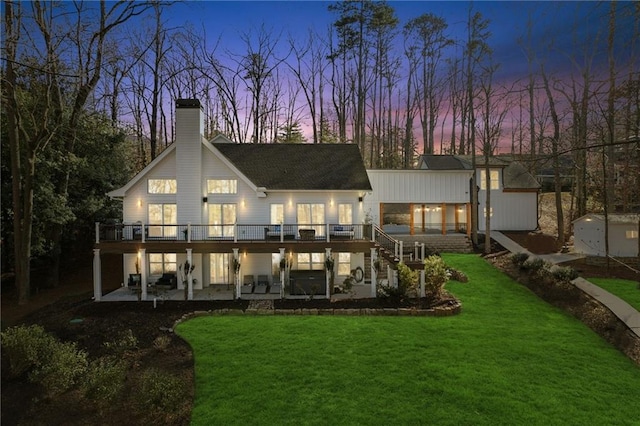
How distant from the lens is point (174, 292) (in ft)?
52.9

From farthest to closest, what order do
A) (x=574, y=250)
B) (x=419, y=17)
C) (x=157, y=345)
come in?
(x=419, y=17) < (x=574, y=250) < (x=157, y=345)

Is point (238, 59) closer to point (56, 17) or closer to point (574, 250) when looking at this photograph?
point (56, 17)

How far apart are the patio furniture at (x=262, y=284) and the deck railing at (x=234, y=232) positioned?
2.03 m

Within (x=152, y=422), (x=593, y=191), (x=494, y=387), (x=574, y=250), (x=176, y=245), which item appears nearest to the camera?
(x=152, y=422)

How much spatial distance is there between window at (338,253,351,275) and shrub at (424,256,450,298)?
13.8ft

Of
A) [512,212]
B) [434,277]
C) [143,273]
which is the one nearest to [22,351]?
[143,273]

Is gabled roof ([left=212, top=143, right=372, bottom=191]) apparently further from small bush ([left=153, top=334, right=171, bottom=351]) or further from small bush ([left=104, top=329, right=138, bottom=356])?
small bush ([left=104, top=329, right=138, bottom=356])

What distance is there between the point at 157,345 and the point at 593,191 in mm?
34890

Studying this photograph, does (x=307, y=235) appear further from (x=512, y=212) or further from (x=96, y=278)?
(x=512, y=212)

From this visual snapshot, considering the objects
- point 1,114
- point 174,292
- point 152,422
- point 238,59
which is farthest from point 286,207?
point 238,59

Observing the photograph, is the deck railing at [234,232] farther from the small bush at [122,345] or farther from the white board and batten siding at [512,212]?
the white board and batten siding at [512,212]

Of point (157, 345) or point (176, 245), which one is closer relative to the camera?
point (157, 345)

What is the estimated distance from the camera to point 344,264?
18016mm

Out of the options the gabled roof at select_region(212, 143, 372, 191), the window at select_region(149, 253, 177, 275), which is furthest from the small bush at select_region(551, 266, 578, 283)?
the window at select_region(149, 253, 177, 275)
